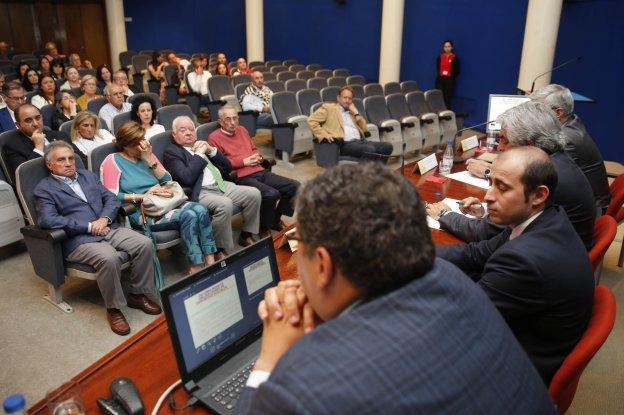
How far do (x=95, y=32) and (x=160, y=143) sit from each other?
10752 millimetres

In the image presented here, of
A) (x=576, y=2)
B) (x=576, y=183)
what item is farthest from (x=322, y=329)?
(x=576, y=2)

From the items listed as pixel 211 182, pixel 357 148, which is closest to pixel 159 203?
pixel 211 182

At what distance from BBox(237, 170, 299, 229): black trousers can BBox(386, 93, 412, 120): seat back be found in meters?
2.91

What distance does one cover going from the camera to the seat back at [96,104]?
538cm

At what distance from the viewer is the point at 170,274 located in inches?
136

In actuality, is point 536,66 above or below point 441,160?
above

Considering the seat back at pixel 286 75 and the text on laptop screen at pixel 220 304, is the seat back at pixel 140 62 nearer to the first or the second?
the seat back at pixel 286 75

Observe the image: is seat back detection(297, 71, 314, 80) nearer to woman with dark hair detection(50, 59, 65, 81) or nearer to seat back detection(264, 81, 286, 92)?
seat back detection(264, 81, 286, 92)

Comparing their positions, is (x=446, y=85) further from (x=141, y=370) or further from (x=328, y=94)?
(x=141, y=370)

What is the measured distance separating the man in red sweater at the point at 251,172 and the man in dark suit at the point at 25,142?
4.13ft

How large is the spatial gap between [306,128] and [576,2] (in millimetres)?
4549

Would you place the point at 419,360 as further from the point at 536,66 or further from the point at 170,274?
the point at 536,66

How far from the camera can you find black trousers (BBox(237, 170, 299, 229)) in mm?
3930

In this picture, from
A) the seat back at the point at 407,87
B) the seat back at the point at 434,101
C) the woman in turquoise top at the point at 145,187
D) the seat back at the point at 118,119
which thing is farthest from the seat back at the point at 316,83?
the woman in turquoise top at the point at 145,187
